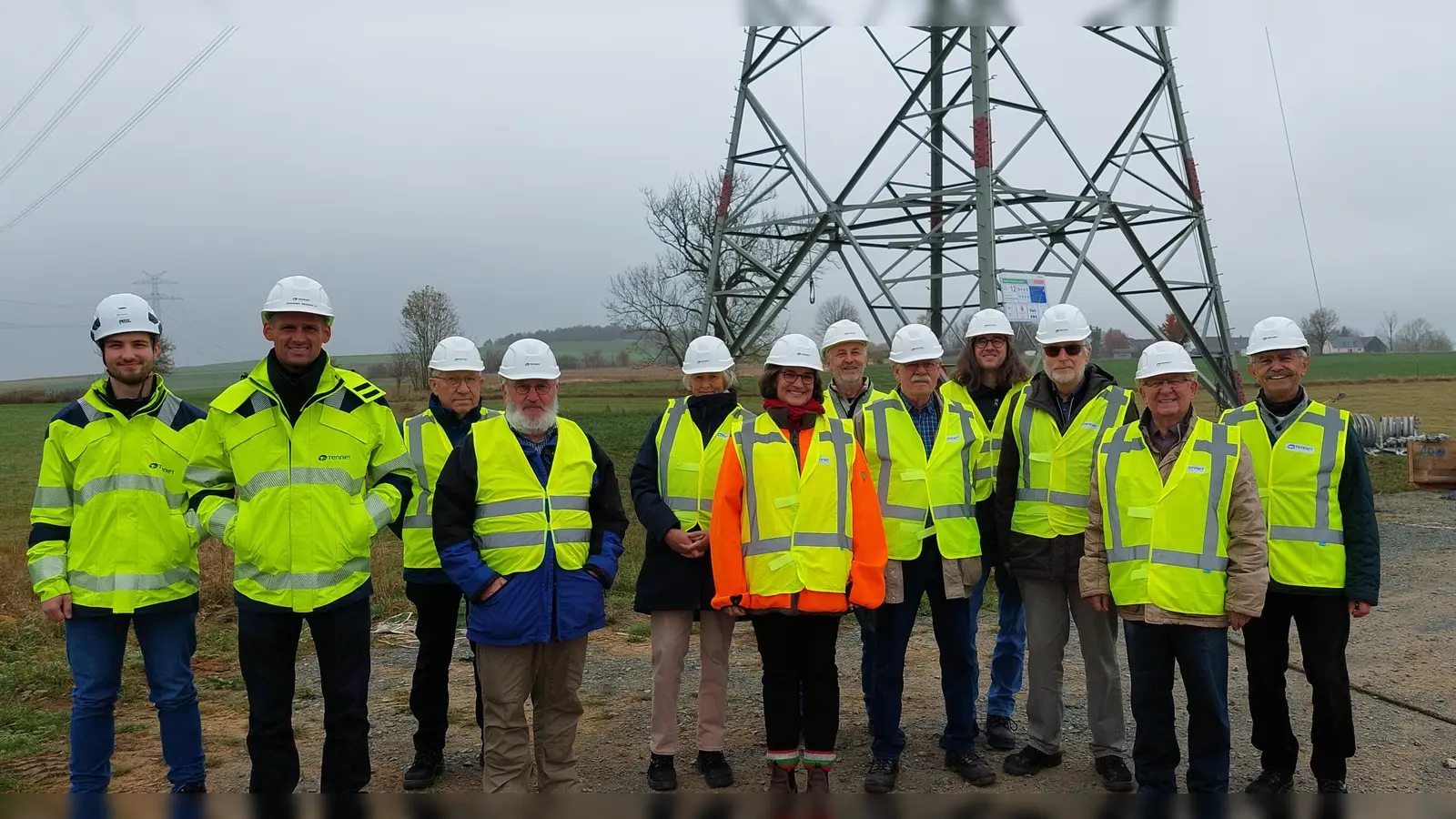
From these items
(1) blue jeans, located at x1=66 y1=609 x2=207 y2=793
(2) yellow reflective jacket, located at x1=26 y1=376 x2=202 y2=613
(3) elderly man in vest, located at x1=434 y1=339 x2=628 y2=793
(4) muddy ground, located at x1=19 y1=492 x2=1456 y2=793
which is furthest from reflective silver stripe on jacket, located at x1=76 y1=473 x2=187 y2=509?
(4) muddy ground, located at x1=19 y1=492 x2=1456 y2=793

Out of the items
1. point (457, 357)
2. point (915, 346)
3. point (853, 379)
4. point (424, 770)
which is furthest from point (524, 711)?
point (915, 346)

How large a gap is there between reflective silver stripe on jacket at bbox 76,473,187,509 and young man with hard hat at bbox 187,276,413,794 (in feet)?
1.17

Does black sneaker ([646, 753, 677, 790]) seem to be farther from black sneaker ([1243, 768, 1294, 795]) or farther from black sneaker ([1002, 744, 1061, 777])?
black sneaker ([1243, 768, 1294, 795])

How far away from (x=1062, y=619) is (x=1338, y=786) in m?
1.38

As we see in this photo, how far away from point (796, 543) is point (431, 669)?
83.6 inches

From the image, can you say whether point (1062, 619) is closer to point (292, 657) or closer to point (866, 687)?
point (866, 687)

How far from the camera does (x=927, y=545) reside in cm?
514

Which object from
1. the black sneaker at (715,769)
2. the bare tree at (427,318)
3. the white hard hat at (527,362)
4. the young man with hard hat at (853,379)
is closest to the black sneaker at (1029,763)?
the young man with hard hat at (853,379)

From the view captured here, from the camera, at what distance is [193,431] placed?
4.46 meters

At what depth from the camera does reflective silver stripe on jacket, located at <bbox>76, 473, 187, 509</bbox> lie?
4238mm

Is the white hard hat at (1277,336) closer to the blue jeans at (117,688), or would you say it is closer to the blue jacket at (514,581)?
the blue jacket at (514,581)

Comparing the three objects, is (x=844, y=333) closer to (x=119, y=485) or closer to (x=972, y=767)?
(x=972, y=767)

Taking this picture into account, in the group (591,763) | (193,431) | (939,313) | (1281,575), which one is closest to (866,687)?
(591,763)

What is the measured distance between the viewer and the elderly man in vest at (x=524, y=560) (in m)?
4.27
